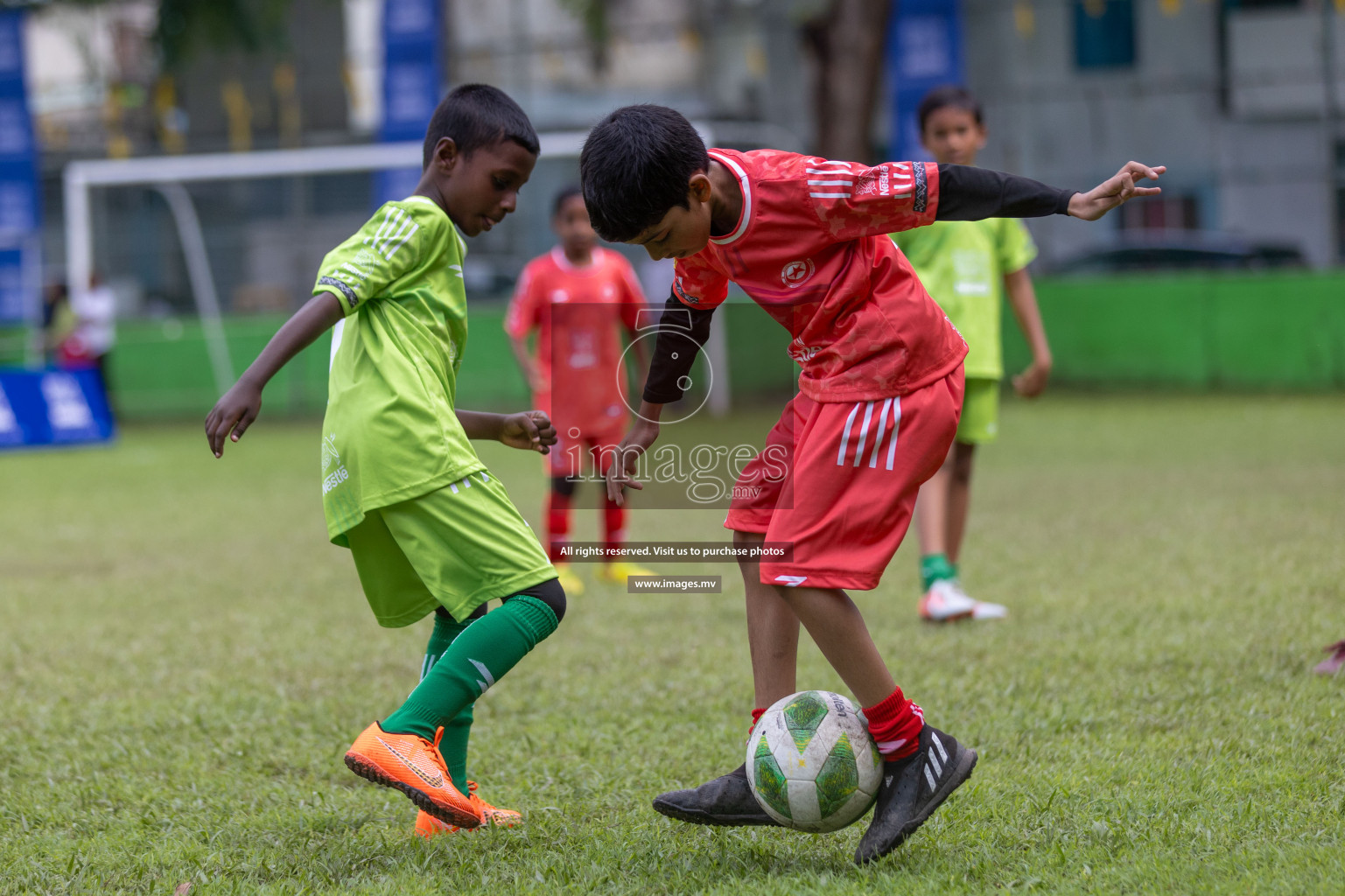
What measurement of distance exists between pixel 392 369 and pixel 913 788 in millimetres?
1331

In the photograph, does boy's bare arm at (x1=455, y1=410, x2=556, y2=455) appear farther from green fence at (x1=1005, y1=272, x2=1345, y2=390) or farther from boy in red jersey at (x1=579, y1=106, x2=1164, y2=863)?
green fence at (x1=1005, y1=272, x2=1345, y2=390)

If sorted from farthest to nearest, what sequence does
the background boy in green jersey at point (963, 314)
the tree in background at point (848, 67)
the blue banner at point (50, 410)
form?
1. the tree in background at point (848, 67)
2. the blue banner at point (50, 410)
3. the background boy in green jersey at point (963, 314)

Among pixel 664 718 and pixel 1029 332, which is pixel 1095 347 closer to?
pixel 1029 332

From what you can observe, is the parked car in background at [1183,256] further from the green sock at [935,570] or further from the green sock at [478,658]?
the green sock at [478,658]

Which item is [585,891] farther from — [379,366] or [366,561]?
[379,366]

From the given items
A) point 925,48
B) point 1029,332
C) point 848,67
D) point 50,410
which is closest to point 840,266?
point 1029,332

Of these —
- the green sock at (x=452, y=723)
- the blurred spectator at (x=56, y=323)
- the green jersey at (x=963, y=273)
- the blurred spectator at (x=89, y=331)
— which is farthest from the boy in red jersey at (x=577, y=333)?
the blurred spectator at (x=56, y=323)

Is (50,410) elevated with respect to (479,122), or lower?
lower

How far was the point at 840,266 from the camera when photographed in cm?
274

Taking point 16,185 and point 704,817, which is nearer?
point 704,817

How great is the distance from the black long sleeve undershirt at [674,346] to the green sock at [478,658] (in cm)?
57

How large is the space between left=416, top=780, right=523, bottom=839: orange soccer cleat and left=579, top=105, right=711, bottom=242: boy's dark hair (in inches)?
49.3

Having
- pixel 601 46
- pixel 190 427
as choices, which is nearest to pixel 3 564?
pixel 190 427

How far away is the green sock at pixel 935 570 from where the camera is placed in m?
5.13
